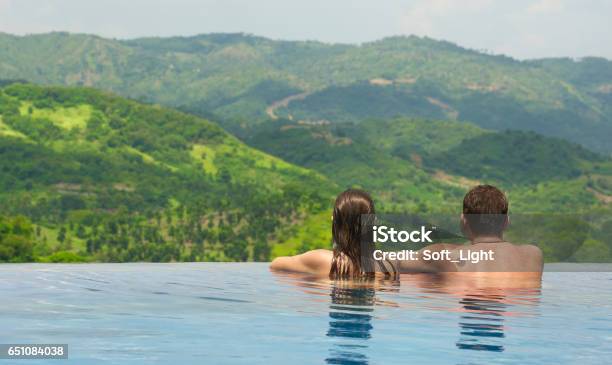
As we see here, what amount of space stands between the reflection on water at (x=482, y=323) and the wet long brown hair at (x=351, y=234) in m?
1.33

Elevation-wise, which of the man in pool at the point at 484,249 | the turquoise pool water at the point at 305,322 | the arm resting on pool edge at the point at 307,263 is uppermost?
the man in pool at the point at 484,249

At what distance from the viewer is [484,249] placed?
11.1 metres

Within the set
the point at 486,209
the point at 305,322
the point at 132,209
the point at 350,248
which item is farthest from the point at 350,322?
the point at 132,209

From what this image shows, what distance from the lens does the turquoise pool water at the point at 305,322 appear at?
26.2ft

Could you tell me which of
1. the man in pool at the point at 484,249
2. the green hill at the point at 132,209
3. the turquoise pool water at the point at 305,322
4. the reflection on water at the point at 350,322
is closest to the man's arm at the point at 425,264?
the man in pool at the point at 484,249

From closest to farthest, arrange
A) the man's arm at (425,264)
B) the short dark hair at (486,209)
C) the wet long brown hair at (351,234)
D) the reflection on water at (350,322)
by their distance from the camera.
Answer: the reflection on water at (350,322)
the short dark hair at (486,209)
the wet long brown hair at (351,234)
the man's arm at (425,264)

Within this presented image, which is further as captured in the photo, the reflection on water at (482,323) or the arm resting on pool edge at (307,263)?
the arm resting on pool edge at (307,263)

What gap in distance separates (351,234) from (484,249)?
5.20 feet

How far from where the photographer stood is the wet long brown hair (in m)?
10.7

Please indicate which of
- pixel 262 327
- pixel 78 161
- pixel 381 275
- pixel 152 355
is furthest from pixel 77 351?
pixel 78 161

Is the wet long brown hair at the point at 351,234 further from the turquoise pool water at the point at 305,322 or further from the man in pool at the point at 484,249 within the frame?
the man in pool at the point at 484,249

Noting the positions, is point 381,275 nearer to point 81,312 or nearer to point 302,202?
point 81,312

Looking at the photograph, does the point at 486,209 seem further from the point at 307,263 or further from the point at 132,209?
the point at 132,209

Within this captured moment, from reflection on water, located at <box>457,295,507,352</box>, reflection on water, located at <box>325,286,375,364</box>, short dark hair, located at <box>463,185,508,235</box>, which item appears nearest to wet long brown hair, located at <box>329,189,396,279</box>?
reflection on water, located at <box>325,286,375,364</box>
